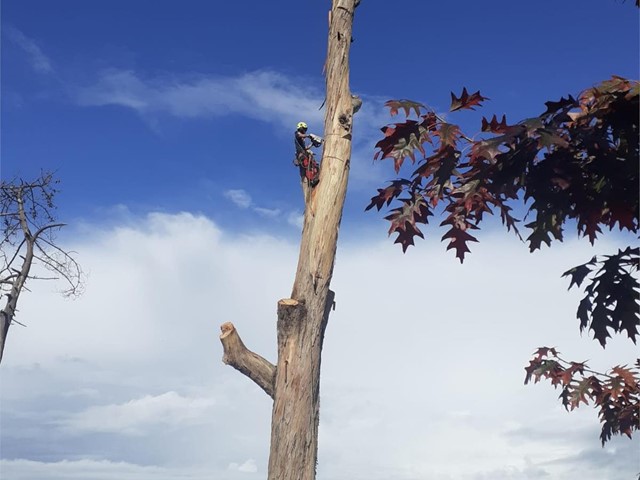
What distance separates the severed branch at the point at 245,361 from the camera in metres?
7.42

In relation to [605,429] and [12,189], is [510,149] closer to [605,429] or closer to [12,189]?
[605,429]

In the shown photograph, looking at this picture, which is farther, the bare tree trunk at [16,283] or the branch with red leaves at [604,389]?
the bare tree trunk at [16,283]

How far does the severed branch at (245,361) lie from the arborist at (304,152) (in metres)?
2.01

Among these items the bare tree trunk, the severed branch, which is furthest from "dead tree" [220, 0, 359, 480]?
the bare tree trunk

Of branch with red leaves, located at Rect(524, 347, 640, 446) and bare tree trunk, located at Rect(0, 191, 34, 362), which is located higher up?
bare tree trunk, located at Rect(0, 191, 34, 362)

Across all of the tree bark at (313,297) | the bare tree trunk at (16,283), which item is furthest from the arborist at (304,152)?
the bare tree trunk at (16,283)

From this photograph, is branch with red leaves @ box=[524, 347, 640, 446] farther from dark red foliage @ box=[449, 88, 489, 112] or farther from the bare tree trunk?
the bare tree trunk

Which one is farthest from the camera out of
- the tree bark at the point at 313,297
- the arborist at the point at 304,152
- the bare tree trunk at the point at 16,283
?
the bare tree trunk at the point at 16,283

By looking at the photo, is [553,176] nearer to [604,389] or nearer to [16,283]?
[604,389]

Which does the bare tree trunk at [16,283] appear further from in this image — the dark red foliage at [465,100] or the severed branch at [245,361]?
the dark red foliage at [465,100]

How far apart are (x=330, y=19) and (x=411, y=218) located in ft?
12.4

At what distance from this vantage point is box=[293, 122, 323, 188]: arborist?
8203 mm

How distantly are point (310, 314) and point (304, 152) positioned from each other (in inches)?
81.8

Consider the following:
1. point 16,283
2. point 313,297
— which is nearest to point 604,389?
point 313,297
